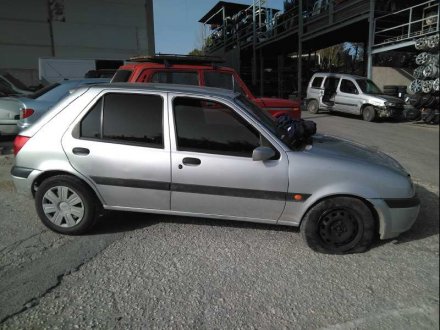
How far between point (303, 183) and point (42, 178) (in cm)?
265

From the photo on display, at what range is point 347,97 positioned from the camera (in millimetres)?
15602

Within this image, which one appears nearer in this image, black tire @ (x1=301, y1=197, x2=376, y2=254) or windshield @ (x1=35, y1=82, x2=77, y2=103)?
black tire @ (x1=301, y1=197, x2=376, y2=254)

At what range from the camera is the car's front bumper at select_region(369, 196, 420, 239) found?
139 inches

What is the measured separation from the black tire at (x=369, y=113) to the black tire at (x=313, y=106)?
2770 millimetres

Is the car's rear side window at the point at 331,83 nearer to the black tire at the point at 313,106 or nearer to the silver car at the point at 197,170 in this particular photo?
the black tire at the point at 313,106

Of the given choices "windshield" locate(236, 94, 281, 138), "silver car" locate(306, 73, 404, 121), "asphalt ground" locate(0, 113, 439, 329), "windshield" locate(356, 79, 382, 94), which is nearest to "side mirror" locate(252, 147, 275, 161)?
"windshield" locate(236, 94, 281, 138)

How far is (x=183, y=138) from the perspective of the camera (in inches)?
149

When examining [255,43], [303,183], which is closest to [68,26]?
[255,43]

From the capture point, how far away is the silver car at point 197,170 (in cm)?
357

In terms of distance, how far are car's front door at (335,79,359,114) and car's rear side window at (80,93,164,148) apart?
1284cm

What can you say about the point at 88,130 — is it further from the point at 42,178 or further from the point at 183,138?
the point at 183,138

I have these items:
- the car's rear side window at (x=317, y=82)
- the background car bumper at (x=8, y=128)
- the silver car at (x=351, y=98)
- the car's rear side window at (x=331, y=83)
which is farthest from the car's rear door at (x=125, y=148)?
the car's rear side window at (x=317, y=82)

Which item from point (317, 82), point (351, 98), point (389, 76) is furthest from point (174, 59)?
point (389, 76)

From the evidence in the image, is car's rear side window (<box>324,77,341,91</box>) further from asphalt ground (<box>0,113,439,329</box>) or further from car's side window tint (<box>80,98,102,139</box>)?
car's side window tint (<box>80,98,102,139</box>)
